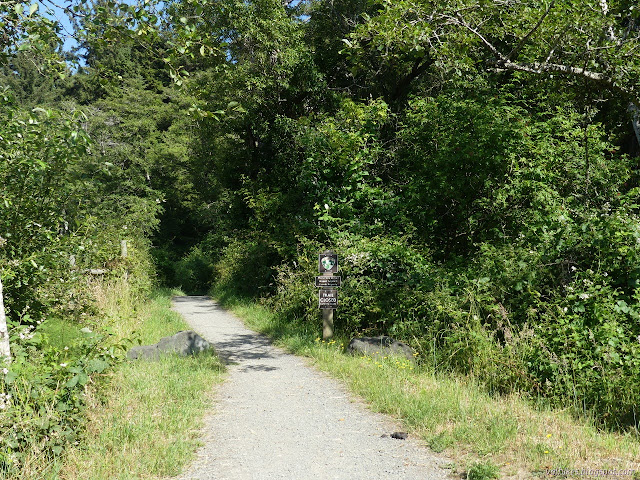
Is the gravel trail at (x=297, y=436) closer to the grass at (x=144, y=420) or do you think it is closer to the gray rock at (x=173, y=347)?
the grass at (x=144, y=420)

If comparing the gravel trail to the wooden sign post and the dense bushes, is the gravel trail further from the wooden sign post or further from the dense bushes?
the dense bushes

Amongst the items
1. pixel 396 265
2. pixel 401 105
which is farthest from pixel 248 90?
pixel 396 265

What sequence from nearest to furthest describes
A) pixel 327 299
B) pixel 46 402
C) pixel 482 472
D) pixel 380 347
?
1. pixel 482 472
2. pixel 46 402
3. pixel 380 347
4. pixel 327 299

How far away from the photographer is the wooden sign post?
30.8 ft

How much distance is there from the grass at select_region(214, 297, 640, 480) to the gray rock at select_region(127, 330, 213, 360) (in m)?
2.43

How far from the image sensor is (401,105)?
16.9 meters

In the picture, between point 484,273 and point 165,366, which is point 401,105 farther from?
point 165,366

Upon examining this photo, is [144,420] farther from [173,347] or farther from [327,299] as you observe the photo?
[327,299]

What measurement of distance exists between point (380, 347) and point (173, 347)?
324 cm

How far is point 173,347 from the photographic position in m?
8.38

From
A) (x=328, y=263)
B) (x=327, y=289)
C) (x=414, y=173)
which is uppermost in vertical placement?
(x=414, y=173)

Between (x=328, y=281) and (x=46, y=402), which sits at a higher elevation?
(x=328, y=281)

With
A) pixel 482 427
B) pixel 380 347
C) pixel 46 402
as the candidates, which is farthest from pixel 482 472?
pixel 380 347

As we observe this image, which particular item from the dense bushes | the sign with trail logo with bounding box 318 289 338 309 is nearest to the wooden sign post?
the sign with trail logo with bounding box 318 289 338 309
